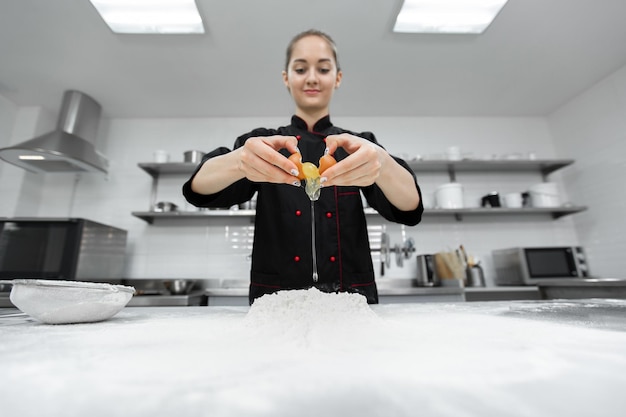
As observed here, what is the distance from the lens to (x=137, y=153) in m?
2.67

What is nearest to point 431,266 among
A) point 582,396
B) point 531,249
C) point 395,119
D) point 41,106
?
point 531,249

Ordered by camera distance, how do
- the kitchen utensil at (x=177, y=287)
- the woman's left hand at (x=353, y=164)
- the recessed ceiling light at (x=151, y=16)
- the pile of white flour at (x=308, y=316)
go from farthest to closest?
the kitchen utensil at (x=177, y=287)
the recessed ceiling light at (x=151, y=16)
the woman's left hand at (x=353, y=164)
the pile of white flour at (x=308, y=316)

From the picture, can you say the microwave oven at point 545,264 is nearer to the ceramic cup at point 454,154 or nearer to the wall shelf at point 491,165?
the wall shelf at point 491,165

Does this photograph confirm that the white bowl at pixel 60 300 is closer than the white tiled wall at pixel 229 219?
Yes

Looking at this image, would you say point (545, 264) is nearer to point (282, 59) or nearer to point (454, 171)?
point (454, 171)

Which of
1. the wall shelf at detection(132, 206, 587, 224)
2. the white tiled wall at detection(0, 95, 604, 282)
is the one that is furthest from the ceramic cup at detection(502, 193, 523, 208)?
the white tiled wall at detection(0, 95, 604, 282)

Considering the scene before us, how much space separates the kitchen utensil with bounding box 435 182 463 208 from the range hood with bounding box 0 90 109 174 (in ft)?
8.43

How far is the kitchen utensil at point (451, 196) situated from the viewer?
2.32m

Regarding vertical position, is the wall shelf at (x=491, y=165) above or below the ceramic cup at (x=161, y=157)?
below

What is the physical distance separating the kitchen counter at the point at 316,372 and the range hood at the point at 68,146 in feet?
6.78

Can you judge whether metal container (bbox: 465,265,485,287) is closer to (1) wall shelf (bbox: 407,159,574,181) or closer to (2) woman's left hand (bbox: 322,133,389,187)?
(1) wall shelf (bbox: 407,159,574,181)

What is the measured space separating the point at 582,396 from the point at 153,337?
0.44 meters

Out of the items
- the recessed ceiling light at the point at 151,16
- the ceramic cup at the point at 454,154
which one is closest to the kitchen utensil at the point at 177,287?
the recessed ceiling light at the point at 151,16

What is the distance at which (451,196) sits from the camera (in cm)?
234
